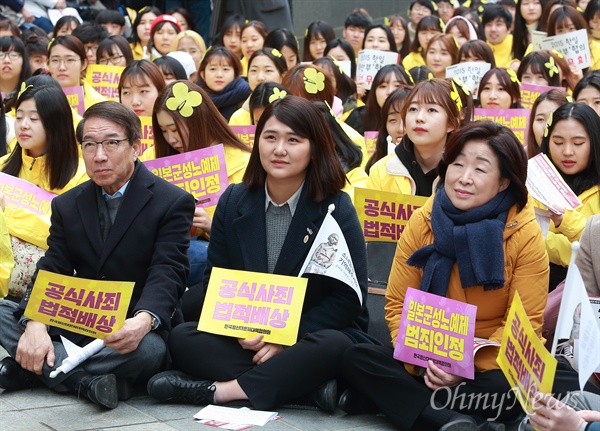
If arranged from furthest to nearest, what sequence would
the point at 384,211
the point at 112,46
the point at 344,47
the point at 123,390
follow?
the point at 344,47
the point at 112,46
the point at 384,211
the point at 123,390

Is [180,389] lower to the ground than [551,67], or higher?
lower

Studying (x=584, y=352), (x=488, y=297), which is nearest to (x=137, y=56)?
(x=488, y=297)

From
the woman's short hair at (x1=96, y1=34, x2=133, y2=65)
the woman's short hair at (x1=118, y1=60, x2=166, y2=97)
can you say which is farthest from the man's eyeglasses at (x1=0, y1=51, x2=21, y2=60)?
the woman's short hair at (x1=118, y1=60, x2=166, y2=97)

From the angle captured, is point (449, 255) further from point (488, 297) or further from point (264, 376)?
point (264, 376)

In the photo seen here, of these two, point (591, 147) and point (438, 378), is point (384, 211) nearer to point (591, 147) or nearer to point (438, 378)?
point (591, 147)

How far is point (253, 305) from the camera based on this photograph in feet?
15.2

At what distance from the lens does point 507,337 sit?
3867 millimetres

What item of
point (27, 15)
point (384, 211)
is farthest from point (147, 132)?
point (27, 15)

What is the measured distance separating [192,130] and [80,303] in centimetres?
169

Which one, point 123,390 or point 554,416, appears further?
point 123,390

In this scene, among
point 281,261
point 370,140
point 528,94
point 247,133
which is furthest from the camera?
point 528,94

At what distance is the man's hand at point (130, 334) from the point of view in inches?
180

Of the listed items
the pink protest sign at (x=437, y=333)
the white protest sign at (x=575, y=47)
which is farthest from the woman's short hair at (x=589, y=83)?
the pink protest sign at (x=437, y=333)

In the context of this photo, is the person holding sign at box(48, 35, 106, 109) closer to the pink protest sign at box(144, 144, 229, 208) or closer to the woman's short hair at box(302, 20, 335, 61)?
the pink protest sign at box(144, 144, 229, 208)
